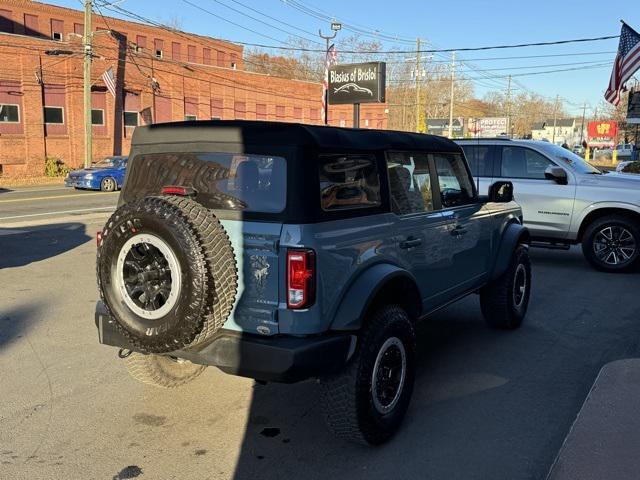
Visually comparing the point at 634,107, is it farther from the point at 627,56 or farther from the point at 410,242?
the point at 410,242

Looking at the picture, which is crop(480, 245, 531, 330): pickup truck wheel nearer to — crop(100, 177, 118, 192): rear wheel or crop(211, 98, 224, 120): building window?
crop(100, 177, 118, 192): rear wheel

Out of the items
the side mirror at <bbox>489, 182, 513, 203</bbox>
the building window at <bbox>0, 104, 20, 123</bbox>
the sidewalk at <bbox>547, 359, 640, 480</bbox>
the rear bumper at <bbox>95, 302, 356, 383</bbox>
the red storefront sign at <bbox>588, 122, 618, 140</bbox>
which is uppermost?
the red storefront sign at <bbox>588, 122, 618, 140</bbox>

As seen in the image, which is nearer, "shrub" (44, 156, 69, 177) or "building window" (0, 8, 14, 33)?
"shrub" (44, 156, 69, 177)

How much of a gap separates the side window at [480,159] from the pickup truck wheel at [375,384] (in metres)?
6.38

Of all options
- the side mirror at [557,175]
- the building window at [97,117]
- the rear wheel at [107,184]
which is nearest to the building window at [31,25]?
the building window at [97,117]

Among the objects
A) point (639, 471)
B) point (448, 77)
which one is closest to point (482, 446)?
point (639, 471)

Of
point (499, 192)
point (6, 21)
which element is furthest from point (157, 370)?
point (6, 21)

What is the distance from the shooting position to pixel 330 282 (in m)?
3.25

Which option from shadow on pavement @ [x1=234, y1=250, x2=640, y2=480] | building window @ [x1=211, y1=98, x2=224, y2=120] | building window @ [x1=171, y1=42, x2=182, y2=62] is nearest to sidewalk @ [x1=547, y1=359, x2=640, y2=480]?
shadow on pavement @ [x1=234, y1=250, x2=640, y2=480]

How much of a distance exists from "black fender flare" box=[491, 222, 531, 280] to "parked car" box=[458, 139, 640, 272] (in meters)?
3.47

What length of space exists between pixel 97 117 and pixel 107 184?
40.7 ft

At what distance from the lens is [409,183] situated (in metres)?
4.29

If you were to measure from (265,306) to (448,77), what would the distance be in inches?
2923

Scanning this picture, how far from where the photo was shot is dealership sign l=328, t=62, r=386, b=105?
2573cm
